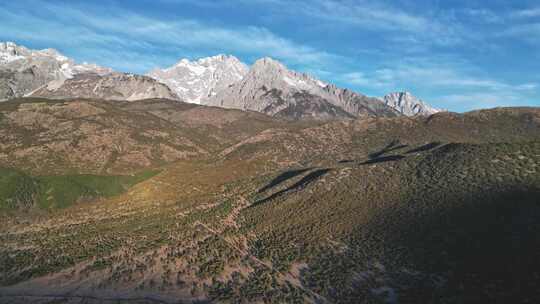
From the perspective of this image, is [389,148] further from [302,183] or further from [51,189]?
[51,189]

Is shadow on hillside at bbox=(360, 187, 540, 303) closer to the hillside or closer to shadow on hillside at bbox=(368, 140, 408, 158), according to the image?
the hillside

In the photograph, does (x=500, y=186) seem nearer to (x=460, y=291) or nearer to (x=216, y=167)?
(x=460, y=291)

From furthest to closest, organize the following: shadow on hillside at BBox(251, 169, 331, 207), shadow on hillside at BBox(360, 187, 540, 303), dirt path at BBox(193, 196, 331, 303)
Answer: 1. shadow on hillside at BBox(251, 169, 331, 207)
2. dirt path at BBox(193, 196, 331, 303)
3. shadow on hillside at BBox(360, 187, 540, 303)

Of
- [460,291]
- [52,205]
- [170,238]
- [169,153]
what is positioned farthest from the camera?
[169,153]

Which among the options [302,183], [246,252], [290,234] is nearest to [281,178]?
[302,183]

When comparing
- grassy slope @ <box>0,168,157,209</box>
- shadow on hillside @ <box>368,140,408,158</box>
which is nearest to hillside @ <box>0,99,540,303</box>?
grassy slope @ <box>0,168,157,209</box>

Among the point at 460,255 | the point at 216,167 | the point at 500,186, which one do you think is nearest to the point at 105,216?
the point at 216,167

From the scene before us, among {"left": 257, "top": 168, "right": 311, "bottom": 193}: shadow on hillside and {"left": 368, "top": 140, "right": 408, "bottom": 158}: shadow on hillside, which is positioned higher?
{"left": 368, "top": 140, "right": 408, "bottom": 158}: shadow on hillside

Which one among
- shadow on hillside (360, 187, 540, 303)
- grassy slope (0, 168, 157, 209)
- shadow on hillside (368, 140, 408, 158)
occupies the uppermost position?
shadow on hillside (368, 140, 408, 158)
